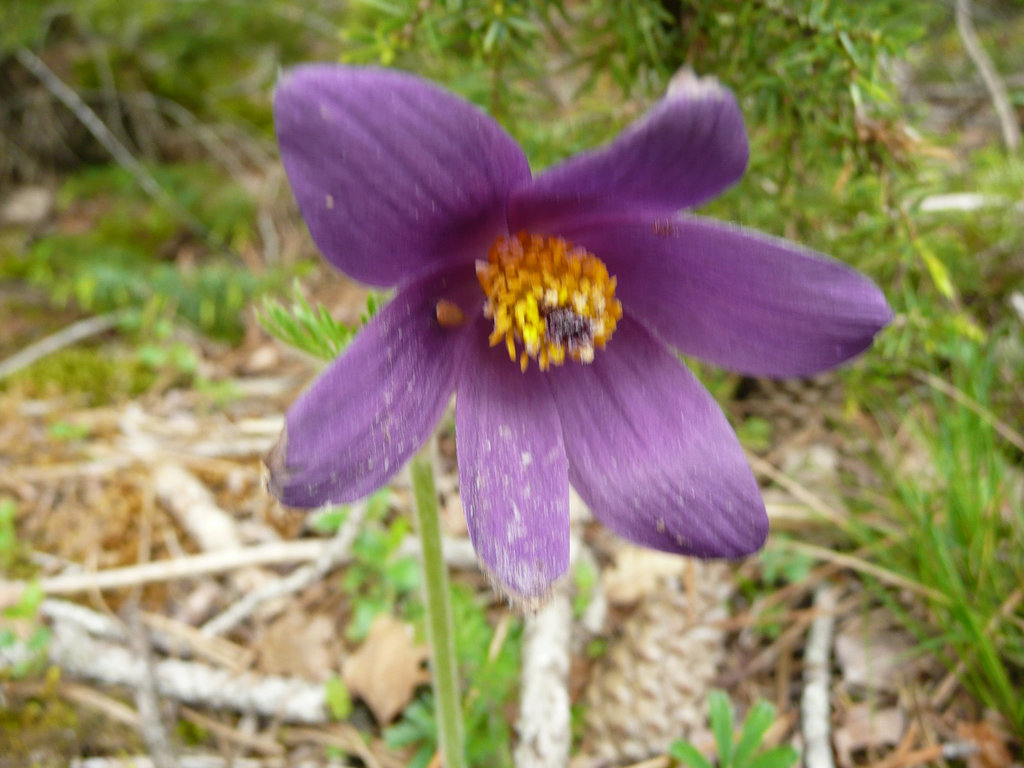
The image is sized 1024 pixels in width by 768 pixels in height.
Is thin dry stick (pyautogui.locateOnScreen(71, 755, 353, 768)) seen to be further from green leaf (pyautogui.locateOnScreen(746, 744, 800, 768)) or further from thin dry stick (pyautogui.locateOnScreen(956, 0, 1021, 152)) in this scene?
thin dry stick (pyautogui.locateOnScreen(956, 0, 1021, 152))

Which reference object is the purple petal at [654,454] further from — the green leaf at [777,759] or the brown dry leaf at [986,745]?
the brown dry leaf at [986,745]

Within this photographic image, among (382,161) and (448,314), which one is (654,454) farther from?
(382,161)

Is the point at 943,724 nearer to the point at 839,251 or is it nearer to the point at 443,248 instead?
the point at 839,251

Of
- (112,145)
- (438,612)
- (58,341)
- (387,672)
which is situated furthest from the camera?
(112,145)

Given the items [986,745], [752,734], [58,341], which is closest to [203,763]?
[752,734]

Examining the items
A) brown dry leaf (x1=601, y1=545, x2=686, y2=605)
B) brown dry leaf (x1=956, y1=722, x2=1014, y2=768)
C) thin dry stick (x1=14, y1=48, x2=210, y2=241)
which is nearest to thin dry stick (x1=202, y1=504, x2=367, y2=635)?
brown dry leaf (x1=601, y1=545, x2=686, y2=605)

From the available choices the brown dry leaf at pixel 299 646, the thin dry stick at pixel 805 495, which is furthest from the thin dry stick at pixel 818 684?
the brown dry leaf at pixel 299 646
